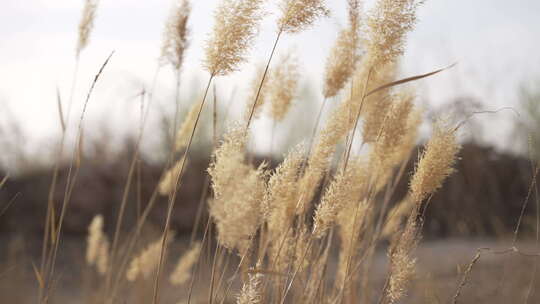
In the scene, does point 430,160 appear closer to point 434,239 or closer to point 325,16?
point 325,16

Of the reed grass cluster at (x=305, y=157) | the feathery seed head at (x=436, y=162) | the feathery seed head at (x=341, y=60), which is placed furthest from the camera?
the feathery seed head at (x=341, y=60)

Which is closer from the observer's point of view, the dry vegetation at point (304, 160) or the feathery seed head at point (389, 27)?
the dry vegetation at point (304, 160)

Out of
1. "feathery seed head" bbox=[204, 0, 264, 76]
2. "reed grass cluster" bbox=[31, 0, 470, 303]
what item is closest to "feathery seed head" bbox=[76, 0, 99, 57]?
"reed grass cluster" bbox=[31, 0, 470, 303]

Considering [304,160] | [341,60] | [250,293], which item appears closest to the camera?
[250,293]

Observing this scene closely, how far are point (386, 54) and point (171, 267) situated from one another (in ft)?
14.7

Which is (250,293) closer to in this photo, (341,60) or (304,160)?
(304,160)

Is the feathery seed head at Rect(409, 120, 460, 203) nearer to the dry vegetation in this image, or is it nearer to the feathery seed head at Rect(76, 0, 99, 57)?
the dry vegetation

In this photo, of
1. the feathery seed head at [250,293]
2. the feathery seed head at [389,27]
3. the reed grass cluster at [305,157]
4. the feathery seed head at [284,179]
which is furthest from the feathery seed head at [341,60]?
the feathery seed head at [250,293]

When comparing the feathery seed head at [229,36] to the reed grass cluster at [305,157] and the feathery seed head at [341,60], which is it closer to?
the reed grass cluster at [305,157]

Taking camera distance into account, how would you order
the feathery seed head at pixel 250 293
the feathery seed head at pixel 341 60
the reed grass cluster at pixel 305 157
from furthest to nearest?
the feathery seed head at pixel 341 60
the feathery seed head at pixel 250 293
the reed grass cluster at pixel 305 157

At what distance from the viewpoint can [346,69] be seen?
5.55 feet

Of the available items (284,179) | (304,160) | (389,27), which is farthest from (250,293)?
(389,27)

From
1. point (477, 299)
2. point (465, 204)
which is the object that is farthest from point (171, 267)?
point (465, 204)

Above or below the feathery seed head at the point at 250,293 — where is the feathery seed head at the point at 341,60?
above
